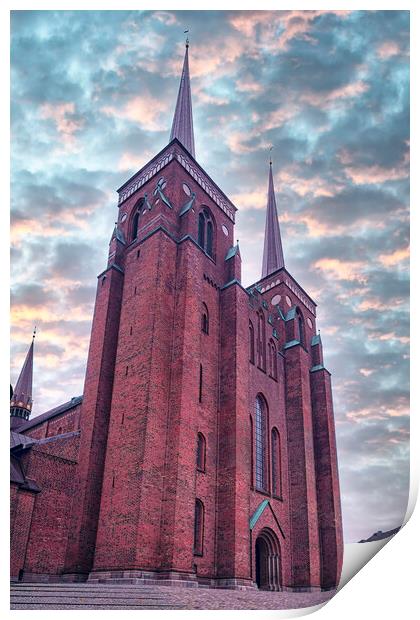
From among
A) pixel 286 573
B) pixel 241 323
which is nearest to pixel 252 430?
pixel 241 323

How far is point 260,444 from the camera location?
25.9 meters

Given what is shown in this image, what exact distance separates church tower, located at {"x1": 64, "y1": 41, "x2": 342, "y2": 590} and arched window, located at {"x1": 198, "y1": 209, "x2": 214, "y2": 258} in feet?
0.25

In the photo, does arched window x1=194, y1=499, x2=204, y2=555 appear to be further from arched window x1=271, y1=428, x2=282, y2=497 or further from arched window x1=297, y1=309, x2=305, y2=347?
arched window x1=297, y1=309, x2=305, y2=347

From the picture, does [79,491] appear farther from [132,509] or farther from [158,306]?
[158,306]

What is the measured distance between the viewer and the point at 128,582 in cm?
1602

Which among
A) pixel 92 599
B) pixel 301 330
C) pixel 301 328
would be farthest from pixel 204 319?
pixel 92 599

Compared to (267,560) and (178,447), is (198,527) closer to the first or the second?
(178,447)

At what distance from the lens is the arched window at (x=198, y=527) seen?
19000 mm

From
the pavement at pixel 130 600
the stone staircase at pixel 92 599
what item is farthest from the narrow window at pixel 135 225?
the stone staircase at pixel 92 599

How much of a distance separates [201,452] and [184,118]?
2161 centimetres

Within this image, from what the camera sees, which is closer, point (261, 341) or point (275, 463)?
point (275, 463)

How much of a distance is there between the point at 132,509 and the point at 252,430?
8923 mm

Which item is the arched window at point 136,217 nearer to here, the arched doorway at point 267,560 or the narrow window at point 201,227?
the narrow window at point 201,227

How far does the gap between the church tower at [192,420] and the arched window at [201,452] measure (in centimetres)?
7
